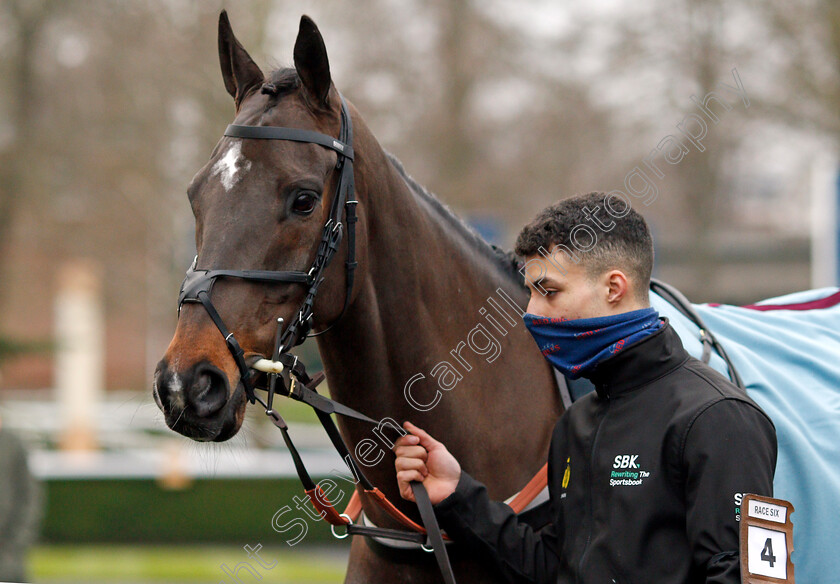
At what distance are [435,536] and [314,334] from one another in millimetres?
628

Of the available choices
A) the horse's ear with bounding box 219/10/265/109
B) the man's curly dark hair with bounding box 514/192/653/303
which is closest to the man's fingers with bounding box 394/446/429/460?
the man's curly dark hair with bounding box 514/192/653/303

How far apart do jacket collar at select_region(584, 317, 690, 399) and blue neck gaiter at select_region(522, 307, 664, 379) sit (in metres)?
0.02

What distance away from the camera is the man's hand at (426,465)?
2396 millimetres

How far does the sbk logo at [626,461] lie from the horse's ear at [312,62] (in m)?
1.18

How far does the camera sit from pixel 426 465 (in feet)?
7.98

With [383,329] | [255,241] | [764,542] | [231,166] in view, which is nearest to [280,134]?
[231,166]

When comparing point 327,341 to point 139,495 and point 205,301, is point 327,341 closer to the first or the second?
point 205,301

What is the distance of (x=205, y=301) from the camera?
81.0 inches

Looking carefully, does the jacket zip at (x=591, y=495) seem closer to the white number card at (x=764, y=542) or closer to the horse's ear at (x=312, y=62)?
the white number card at (x=764, y=542)

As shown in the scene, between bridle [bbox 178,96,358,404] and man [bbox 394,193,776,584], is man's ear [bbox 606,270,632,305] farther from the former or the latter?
bridle [bbox 178,96,358,404]

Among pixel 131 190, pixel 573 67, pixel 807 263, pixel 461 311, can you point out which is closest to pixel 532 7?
pixel 573 67

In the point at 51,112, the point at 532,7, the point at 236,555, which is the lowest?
the point at 236,555

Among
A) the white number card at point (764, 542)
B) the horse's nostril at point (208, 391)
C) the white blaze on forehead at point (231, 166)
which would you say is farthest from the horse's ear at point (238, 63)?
the white number card at point (764, 542)

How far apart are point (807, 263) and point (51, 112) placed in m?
15.2
